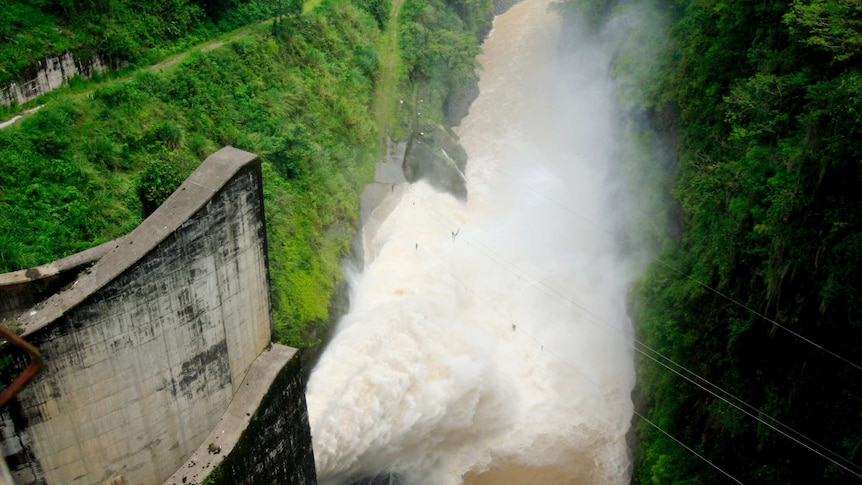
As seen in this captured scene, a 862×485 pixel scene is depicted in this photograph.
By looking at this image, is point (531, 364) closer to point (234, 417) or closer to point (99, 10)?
point (234, 417)

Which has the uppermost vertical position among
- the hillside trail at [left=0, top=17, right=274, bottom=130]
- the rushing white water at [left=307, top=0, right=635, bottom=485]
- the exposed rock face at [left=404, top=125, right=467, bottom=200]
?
the hillside trail at [left=0, top=17, right=274, bottom=130]

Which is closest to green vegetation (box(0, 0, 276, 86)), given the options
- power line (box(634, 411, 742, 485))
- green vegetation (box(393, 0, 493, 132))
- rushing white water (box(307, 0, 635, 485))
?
green vegetation (box(393, 0, 493, 132))

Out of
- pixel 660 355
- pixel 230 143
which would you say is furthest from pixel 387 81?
pixel 660 355

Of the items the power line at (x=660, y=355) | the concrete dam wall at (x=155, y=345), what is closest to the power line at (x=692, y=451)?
the power line at (x=660, y=355)

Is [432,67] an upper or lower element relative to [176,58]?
lower

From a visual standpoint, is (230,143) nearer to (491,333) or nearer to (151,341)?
(491,333)

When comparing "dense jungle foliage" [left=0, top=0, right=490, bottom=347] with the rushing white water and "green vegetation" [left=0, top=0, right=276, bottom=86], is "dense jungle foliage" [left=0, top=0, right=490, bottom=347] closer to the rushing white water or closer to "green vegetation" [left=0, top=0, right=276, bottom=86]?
"green vegetation" [left=0, top=0, right=276, bottom=86]
